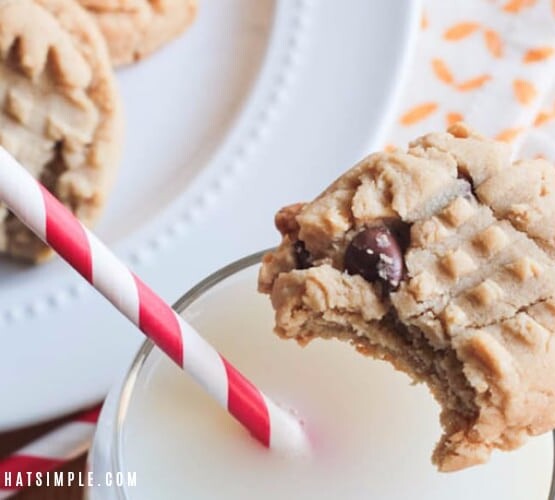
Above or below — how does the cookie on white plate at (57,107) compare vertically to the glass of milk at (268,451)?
above

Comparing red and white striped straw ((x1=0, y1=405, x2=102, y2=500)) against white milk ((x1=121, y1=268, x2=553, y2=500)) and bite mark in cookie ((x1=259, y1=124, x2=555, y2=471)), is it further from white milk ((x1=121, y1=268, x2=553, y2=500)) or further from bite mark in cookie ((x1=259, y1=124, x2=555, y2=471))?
bite mark in cookie ((x1=259, y1=124, x2=555, y2=471))

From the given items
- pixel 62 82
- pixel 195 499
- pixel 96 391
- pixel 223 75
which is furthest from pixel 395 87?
pixel 195 499

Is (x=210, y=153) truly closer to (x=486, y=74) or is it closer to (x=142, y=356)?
(x=486, y=74)

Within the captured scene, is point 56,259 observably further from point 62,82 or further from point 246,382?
point 246,382

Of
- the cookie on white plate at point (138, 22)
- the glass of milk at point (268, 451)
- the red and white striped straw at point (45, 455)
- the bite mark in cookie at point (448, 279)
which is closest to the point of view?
the bite mark in cookie at point (448, 279)

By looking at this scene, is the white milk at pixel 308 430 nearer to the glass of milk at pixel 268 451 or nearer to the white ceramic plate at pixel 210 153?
the glass of milk at pixel 268 451

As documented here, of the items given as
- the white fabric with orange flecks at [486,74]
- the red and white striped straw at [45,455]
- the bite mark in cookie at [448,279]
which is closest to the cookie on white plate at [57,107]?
the red and white striped straw at [45,455]

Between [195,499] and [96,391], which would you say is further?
[96,391]
